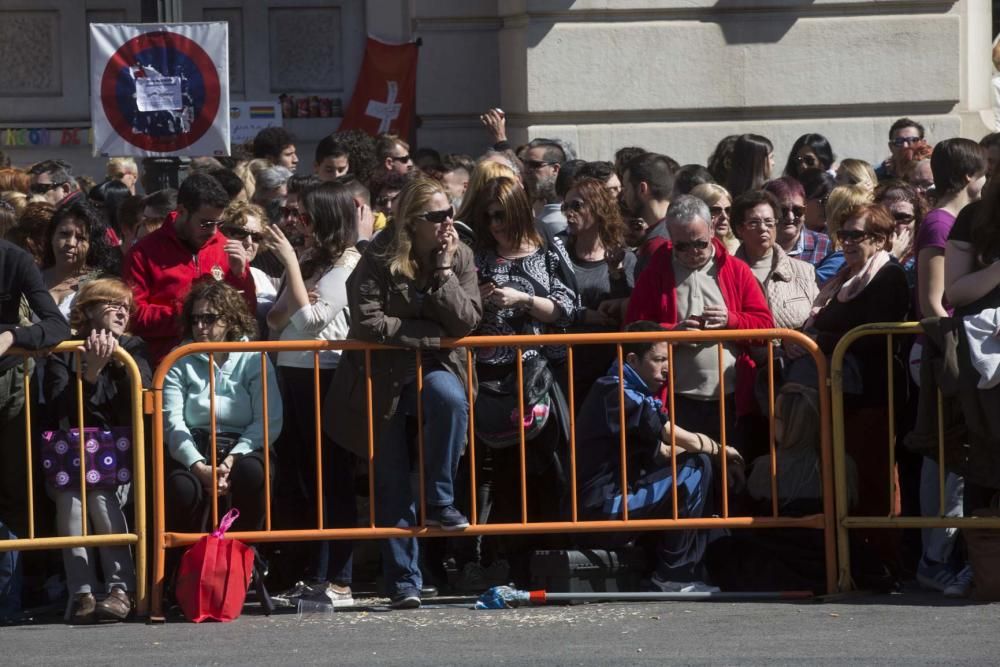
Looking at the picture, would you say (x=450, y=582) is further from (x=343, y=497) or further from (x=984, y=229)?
(x=984, y=229)

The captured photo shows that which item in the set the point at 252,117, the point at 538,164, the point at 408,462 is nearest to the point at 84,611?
the point at 408,462

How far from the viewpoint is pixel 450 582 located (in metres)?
8.80

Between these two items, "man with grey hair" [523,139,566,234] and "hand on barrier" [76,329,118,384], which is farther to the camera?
"man with grey hair" [523,139,566,234]

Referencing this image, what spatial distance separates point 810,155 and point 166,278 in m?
4.80

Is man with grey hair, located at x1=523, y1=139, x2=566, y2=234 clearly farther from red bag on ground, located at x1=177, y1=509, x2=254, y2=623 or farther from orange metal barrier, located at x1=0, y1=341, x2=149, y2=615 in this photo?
red bag on ground, located at x1=177, y1=509, x2=254, y2=623

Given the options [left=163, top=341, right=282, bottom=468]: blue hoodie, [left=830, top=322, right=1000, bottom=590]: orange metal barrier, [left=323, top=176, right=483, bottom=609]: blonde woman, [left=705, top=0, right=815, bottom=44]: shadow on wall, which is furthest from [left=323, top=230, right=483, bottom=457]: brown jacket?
[left=705, top=0, right=815, bottom=44]: shadow on wall

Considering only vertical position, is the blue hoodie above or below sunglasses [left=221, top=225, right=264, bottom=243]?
below

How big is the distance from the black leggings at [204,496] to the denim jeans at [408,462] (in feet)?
1.71

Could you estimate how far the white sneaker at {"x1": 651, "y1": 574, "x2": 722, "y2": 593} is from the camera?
8.30 meters

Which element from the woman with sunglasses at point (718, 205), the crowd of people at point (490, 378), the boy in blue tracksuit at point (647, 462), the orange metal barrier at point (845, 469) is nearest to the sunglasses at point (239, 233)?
the crowd of people at point (490, 378)

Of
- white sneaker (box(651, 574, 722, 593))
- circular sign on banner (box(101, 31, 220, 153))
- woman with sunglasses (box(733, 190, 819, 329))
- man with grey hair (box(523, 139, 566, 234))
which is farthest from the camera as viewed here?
man with grey hair (box(523, 139, 566, 234))

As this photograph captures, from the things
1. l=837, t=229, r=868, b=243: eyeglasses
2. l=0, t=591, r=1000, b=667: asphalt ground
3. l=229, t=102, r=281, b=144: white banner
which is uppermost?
l=229, t=102, r=281, b=144: white banner

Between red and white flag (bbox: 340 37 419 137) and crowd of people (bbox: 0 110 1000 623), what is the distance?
5.45 metres

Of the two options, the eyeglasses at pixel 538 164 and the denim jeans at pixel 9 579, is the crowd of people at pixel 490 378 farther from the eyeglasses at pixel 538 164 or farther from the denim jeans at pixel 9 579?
the eyeglasses at pixel 538 164
